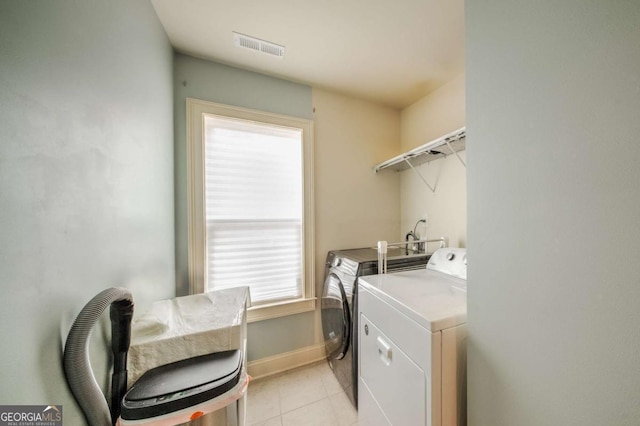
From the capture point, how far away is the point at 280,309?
74.4 inches

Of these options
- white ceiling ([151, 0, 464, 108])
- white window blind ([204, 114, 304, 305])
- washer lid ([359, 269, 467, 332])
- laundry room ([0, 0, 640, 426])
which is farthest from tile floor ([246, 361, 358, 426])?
white ceiling ([151, 0, 464, 108])

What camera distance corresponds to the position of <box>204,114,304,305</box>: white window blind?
1.74m

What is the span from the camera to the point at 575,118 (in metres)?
0.49

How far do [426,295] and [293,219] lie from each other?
1.30 meters

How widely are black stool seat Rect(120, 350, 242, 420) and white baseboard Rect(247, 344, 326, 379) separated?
109 centimetres

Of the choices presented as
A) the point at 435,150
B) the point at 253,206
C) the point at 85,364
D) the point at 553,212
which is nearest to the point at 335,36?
the point at 435,150

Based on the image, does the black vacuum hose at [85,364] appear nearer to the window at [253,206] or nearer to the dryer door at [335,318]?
the window at [253,206]

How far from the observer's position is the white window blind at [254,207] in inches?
68.5

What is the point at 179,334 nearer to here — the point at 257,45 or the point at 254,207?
the point at 254,207

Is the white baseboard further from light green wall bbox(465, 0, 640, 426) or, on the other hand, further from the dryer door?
light green wall bbox(465, 0, 640, 426)

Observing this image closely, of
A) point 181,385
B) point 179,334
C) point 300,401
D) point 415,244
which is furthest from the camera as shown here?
point 415,244

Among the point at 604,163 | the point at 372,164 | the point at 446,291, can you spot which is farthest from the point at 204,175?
the point at 604,163

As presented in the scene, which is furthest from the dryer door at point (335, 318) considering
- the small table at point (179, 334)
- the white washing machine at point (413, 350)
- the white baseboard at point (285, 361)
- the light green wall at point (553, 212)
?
the light green wall at point (553, 212)

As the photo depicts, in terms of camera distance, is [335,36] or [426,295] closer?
[426,295]
